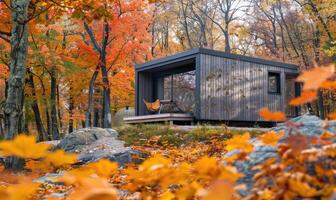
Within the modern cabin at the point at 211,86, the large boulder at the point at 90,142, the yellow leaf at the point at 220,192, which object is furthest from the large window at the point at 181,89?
the yellow leaf at the point at 220,192

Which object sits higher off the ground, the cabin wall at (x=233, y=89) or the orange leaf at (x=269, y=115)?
the cabin wall at (x=233, y=89)

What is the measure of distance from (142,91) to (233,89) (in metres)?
3.93

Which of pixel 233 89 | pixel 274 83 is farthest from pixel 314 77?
pixel 274 83

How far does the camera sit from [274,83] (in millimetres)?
16141

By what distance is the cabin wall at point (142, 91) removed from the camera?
16.4 m

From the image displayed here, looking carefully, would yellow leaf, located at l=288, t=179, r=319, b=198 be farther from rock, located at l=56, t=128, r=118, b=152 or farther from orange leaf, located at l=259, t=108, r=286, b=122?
rock, located at l=56, t=128, r=118, b=152

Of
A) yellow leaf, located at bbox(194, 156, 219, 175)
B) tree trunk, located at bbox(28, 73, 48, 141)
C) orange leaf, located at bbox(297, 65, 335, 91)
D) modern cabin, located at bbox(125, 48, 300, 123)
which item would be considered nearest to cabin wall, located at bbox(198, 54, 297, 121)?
modern cabin, located at bbox(125, 48, 300, 123)

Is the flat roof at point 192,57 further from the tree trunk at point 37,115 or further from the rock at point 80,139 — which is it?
the tree trunk at point 37,115

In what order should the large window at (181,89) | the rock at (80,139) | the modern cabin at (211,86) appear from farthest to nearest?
the large window at (181,89), the modern cabin at (211,86), the rock at (80,139)

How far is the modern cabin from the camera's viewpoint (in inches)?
537

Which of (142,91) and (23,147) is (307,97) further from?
(142,91)

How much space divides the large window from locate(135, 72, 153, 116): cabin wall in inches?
21.4

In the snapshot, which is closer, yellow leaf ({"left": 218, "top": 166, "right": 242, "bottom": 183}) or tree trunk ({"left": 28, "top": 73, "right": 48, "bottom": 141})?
yellow leaf ({"left": 218, "top": 166, "right": 242, "bottom": 183})

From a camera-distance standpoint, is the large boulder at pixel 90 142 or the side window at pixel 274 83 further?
the side window at pixel 274 83
